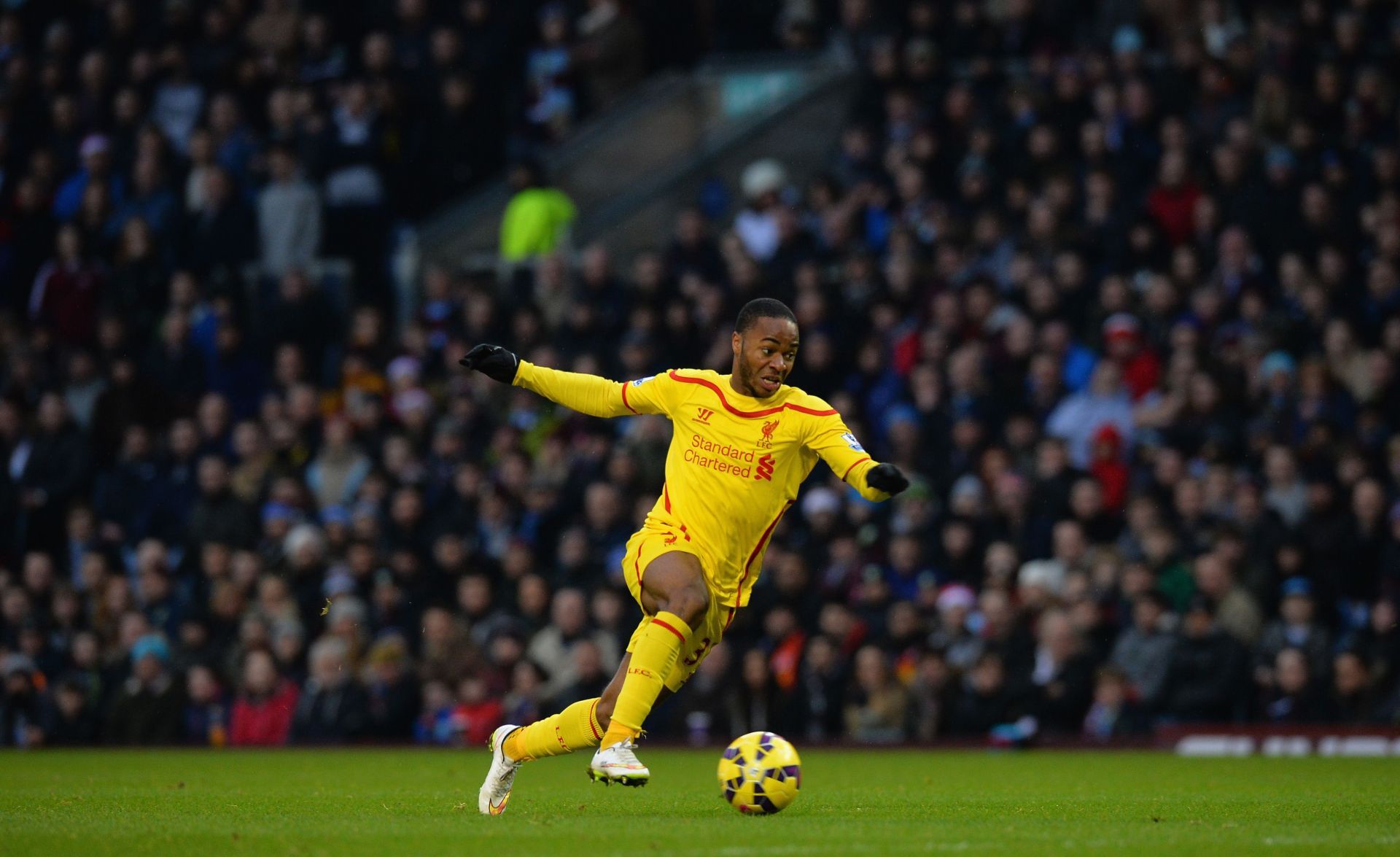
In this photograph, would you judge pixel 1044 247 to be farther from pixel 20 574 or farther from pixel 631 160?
pixel 20 574

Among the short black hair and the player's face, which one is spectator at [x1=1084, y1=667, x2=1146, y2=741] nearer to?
the player's face

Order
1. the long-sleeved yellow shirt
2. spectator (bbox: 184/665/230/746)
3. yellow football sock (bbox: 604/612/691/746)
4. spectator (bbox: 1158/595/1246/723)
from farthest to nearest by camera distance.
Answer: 1. spectator (bbox: 184/665/230/746)
2. spectator (bbox: 1158/595/1246/723)
3. the long-sleeved yellow shirt
4. yellow football sock (bbox: 604/612/691/746)

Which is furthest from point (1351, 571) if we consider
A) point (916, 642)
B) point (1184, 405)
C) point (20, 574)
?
point (20, 574)

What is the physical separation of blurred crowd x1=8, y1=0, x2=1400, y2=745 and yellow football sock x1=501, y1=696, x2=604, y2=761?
793 centimetres

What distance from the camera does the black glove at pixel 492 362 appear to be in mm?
9453

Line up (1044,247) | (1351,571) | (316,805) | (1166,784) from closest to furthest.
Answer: (316,805)
(1166,784)
(1351,571)
(1044,247)

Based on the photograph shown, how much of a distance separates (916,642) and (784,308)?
830 cm

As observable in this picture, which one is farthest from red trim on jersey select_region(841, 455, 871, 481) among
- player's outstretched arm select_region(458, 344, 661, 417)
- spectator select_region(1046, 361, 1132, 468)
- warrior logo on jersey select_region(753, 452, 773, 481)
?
spectator select_region(1046, 361, 1132, 468)

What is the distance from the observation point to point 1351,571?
16250mm

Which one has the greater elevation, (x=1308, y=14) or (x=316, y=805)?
(x=1308, y=14)

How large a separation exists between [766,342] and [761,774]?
1964 mm

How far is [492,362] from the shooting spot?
31.1ft

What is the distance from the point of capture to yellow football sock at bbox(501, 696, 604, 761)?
923 centimetres

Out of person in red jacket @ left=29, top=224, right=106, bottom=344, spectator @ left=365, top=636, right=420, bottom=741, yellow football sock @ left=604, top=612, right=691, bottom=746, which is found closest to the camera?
yellow football sock @ left=604, top=612, right=691, bottom=746
